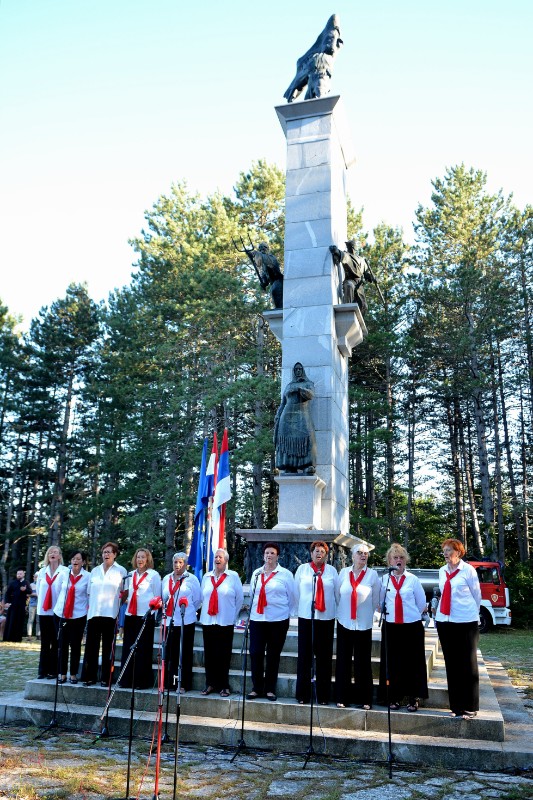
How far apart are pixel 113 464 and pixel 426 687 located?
20.3 meters

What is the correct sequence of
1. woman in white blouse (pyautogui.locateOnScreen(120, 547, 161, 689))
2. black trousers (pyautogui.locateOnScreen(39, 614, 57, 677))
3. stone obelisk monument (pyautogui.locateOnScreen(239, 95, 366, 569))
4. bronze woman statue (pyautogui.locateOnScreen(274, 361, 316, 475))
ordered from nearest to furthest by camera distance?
woman in white blouse (pyautogui.locateOnScreen(120, 547, 161, 689)), black trousers (pyautogui.locateOnScreen(39, 614, 57, 677)), bronze woman statue (pyautogui.locateOnScreen(274, 361, 316, 475)), stone obelisk monument (pyautogui.locateOnScreen(239, 95, 366, 569))

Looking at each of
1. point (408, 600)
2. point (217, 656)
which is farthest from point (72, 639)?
point (408, 600)

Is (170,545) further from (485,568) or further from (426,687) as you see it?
(426,687)

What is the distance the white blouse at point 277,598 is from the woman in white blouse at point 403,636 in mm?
896

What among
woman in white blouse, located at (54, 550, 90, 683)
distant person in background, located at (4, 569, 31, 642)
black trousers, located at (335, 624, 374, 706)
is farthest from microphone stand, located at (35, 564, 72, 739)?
distant person in background, located at (4, 569, 31, 642)

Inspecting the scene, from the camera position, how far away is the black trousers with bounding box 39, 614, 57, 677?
7.10 m

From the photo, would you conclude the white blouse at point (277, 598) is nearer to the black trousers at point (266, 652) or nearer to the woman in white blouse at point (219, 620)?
the black trousers at point (266, 652)

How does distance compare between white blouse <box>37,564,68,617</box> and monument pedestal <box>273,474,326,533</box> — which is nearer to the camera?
white blouse <box>37,564,68,617</box>

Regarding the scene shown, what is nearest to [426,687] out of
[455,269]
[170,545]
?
[170,545]

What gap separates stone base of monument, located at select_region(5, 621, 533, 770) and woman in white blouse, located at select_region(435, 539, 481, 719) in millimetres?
180

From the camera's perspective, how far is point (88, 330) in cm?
3019

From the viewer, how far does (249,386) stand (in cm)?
2027

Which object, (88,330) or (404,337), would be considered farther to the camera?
(88,330)

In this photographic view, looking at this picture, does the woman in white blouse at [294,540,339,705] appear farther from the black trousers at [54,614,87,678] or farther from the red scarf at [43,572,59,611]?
the red scarf at [43,572,59,611]
